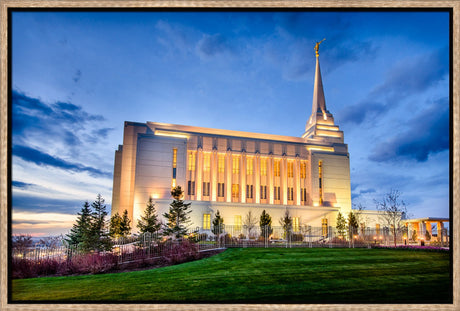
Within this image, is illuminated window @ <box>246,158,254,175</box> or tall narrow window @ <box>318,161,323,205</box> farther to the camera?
tall narrow window @ <box>318,161,323,205</box>

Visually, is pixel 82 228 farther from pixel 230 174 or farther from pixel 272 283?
pixel 230 174

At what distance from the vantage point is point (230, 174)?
129ft

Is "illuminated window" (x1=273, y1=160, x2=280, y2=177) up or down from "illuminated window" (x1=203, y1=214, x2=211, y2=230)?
up

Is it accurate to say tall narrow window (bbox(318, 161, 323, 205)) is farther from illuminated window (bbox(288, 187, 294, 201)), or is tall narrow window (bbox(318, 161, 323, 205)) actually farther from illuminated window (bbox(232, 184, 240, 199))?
illuminated window (bbox(232, 184, 240, 199))

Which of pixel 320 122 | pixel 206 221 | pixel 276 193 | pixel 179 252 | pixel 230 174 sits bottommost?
pixel 179 252

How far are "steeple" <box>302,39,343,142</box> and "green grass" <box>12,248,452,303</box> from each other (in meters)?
36.6

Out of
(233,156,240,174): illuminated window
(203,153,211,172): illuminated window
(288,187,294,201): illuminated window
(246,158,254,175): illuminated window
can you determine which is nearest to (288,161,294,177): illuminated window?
(288,187,294,201): illuminated window

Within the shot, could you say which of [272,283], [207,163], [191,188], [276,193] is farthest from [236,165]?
[272,283]

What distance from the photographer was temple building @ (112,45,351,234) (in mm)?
35562

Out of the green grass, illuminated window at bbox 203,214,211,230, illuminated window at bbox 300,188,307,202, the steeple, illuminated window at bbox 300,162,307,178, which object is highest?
the steeple

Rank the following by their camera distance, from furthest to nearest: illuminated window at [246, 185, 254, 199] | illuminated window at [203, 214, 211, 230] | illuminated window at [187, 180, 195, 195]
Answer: illuminated window at [246, 185, 254, 199] < illuminated window at [187, 180, 195, 195] < illuminated window at [203, 214, 211, 230]

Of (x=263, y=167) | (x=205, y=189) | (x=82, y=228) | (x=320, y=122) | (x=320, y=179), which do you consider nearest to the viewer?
(x=82, y=228)

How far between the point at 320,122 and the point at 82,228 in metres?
39.0

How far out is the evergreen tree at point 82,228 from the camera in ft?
51.3
